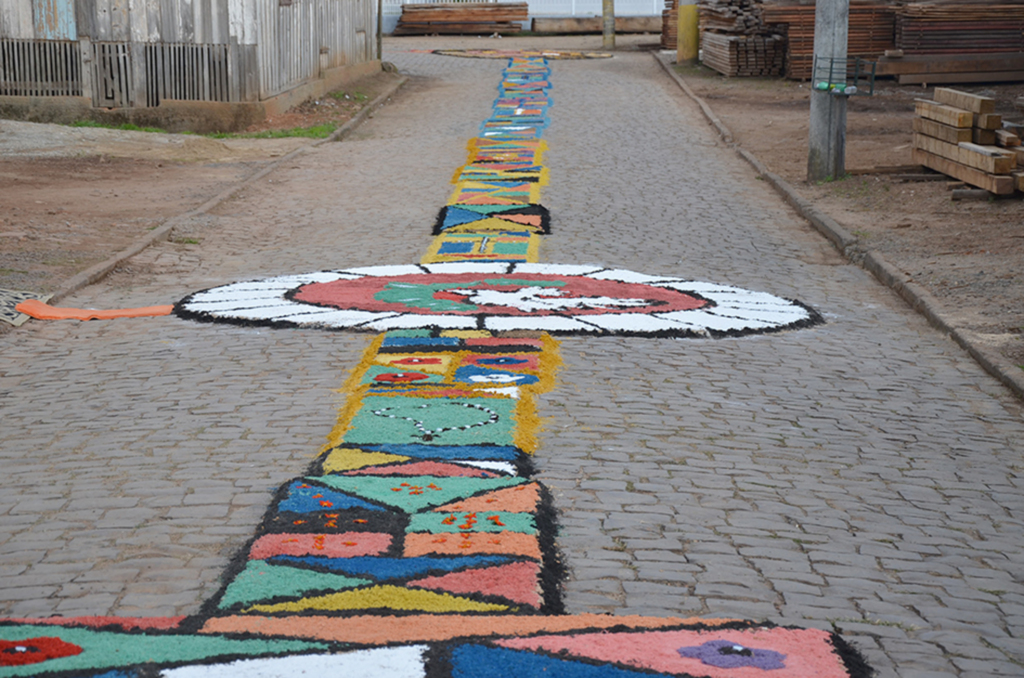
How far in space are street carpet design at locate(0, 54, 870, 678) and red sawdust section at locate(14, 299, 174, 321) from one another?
0.76 feet

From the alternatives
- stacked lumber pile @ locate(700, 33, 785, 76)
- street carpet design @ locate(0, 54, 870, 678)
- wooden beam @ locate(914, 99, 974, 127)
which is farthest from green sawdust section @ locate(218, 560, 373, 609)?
→ stacked lumber pile @ locate(700, 33, 785, 76)

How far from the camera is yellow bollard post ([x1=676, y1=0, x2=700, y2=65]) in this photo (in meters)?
29.0

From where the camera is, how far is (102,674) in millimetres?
3992

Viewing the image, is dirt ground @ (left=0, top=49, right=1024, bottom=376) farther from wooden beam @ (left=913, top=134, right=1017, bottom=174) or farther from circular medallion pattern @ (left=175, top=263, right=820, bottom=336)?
circular medallion pattern @ (left=175, top=263, right=820, bottom=336)

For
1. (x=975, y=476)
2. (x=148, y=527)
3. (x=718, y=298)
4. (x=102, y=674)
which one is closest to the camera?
(x=102, y=674)

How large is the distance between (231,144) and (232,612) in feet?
48.5

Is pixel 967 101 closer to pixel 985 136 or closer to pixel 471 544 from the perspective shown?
pixel 985 136

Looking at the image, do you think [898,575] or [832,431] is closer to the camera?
[898,575]

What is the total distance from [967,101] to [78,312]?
1052 centimetres

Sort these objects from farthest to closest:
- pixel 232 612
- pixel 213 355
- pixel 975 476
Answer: pixel 213 355, pixel 975 476, pixel 232 612

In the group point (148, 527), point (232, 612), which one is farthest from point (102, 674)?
point (148, 527)

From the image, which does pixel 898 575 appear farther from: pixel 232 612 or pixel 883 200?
pixel 883 200

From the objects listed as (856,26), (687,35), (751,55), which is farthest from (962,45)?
(687,35)

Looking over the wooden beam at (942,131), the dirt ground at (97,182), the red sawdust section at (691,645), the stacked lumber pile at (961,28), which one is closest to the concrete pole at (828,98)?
the wooden beam at (942,131)
